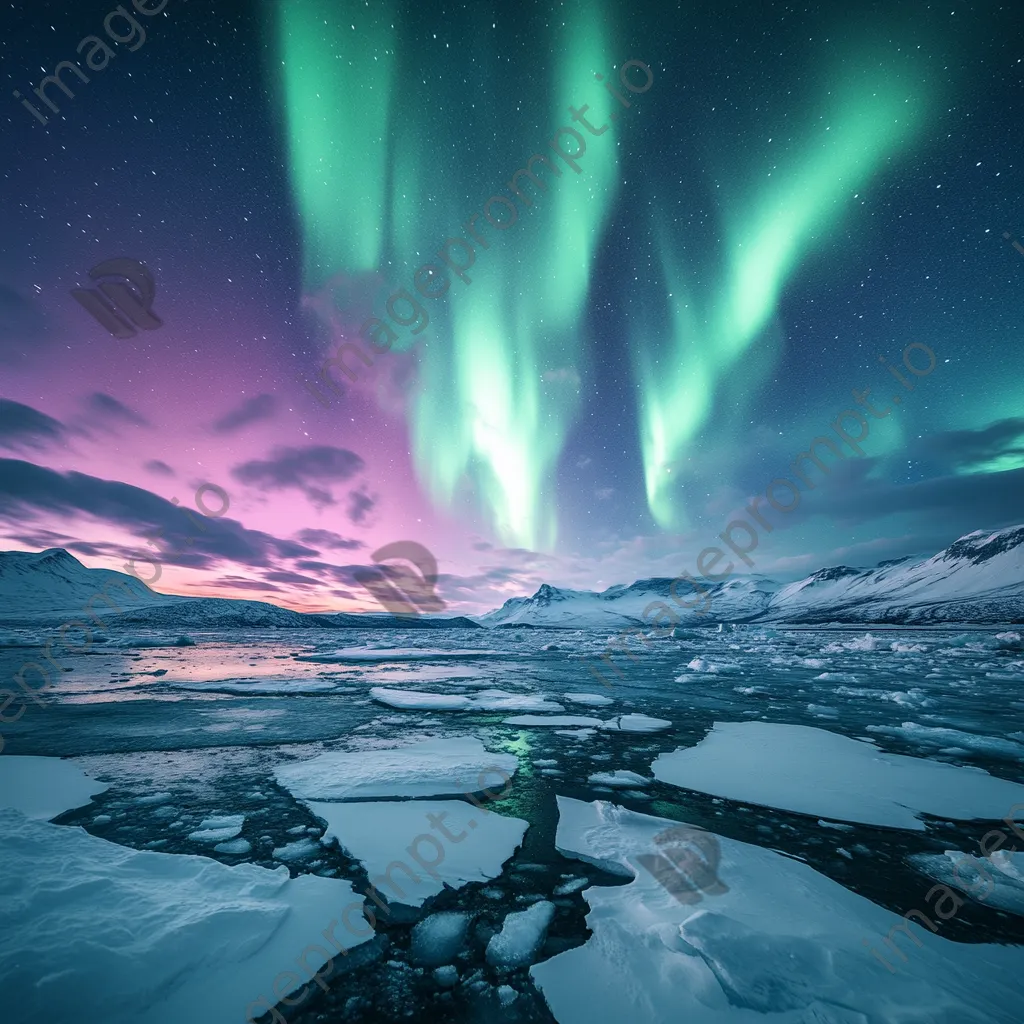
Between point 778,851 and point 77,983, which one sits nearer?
point 77,983

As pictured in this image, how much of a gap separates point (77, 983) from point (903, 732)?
35.0ft

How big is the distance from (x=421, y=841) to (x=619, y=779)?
2.65 metres

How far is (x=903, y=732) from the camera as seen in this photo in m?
7.57

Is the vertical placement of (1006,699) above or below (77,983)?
below

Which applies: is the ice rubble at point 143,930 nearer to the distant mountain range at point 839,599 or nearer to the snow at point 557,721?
the snow at point 557,721

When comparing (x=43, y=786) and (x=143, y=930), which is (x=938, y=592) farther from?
(x=43, y=786)

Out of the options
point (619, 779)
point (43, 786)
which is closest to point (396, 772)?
point (619, 779)

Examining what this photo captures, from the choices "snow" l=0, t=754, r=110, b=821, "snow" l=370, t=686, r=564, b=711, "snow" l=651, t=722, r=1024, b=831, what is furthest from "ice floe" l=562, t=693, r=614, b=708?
"snow" l=0, t=754, r=110, b=821

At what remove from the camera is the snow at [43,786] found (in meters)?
4.09

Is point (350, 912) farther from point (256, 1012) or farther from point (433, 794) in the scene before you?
point (433, 794)

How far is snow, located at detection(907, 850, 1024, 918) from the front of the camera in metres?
3.09

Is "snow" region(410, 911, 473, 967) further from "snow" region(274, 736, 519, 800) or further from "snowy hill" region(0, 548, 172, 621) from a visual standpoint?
"snowy hill" region(0, 548, 172, 621)

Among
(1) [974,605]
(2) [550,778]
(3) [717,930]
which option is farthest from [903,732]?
(1) [974,605]

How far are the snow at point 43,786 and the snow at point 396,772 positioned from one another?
1837mm
